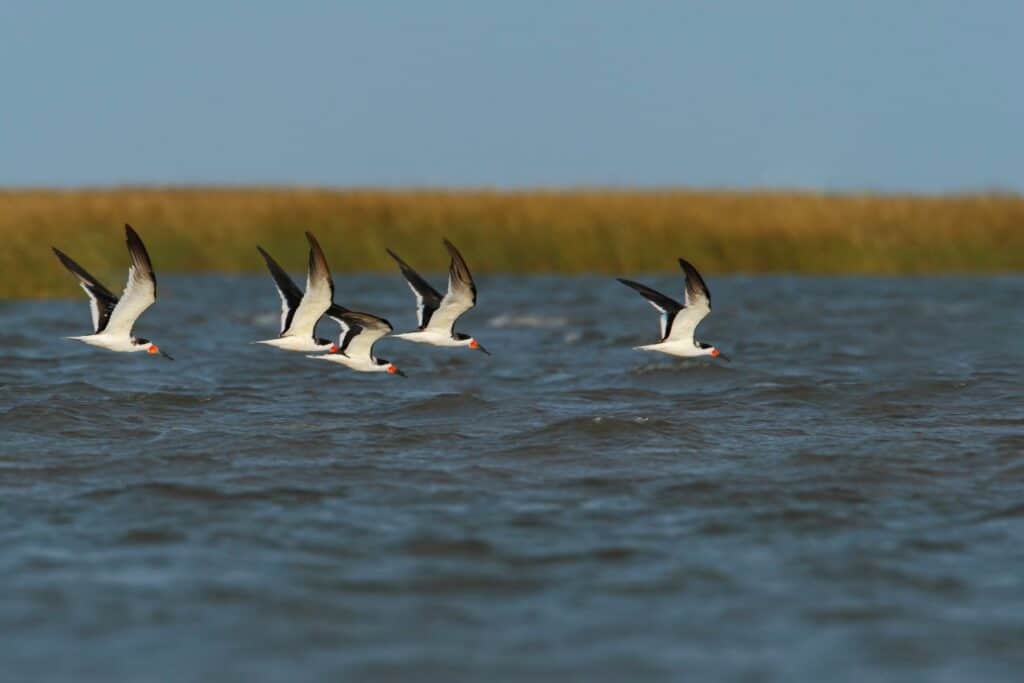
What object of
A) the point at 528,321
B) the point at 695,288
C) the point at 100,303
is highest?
the point at 695,288

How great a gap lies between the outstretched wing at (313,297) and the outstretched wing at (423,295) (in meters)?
0.56

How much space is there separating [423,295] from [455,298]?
0.96ft

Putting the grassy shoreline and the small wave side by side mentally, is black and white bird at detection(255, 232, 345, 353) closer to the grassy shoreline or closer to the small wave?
the small wave

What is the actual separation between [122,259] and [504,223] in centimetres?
642

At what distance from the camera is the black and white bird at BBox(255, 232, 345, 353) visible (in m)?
12.2

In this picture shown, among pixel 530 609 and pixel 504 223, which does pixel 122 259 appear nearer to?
pixel 504 223

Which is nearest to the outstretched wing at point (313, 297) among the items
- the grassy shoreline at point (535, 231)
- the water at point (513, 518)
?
the water at point (513, 518)

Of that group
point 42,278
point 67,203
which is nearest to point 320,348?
point 42,278

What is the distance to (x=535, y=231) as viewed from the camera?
2806 cm

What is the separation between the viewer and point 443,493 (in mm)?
10750

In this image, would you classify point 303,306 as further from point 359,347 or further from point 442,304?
point 359,347

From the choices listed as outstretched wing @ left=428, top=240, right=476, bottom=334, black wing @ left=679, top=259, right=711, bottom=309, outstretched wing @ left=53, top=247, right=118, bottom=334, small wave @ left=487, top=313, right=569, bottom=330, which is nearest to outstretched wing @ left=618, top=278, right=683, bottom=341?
black wing @ left=679, top=259, right=711, bottom=309

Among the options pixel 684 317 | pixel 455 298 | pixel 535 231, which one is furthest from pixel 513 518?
pixel 535 231

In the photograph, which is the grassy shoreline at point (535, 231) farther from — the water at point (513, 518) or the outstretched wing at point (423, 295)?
the outstretched wing at point (423, 295)
